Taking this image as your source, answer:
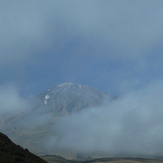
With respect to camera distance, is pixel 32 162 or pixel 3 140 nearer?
pixel 32 162

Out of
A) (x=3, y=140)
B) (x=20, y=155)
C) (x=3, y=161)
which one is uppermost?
(x=3, y=140)

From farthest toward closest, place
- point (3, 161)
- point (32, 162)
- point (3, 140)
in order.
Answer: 1. point (3, 140)
2. point (32, 162)
3. point (3, 161)

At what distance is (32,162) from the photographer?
43.0m

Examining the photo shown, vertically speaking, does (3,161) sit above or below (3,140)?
below

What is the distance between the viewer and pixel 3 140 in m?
50.8

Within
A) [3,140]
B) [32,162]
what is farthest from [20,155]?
[3,140]

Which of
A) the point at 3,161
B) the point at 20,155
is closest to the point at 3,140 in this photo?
the point at 20,155

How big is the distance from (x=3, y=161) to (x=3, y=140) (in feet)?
44.7

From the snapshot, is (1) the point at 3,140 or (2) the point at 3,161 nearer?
(2) the point at 3,161

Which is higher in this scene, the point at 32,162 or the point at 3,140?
the point at 3,140

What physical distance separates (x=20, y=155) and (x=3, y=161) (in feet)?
23.6

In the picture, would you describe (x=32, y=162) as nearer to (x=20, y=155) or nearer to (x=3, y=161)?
(x=20, y=155)

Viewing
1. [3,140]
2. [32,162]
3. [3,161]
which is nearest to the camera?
[3,161]

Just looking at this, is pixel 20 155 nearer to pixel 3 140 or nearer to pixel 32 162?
pixel 32 162
